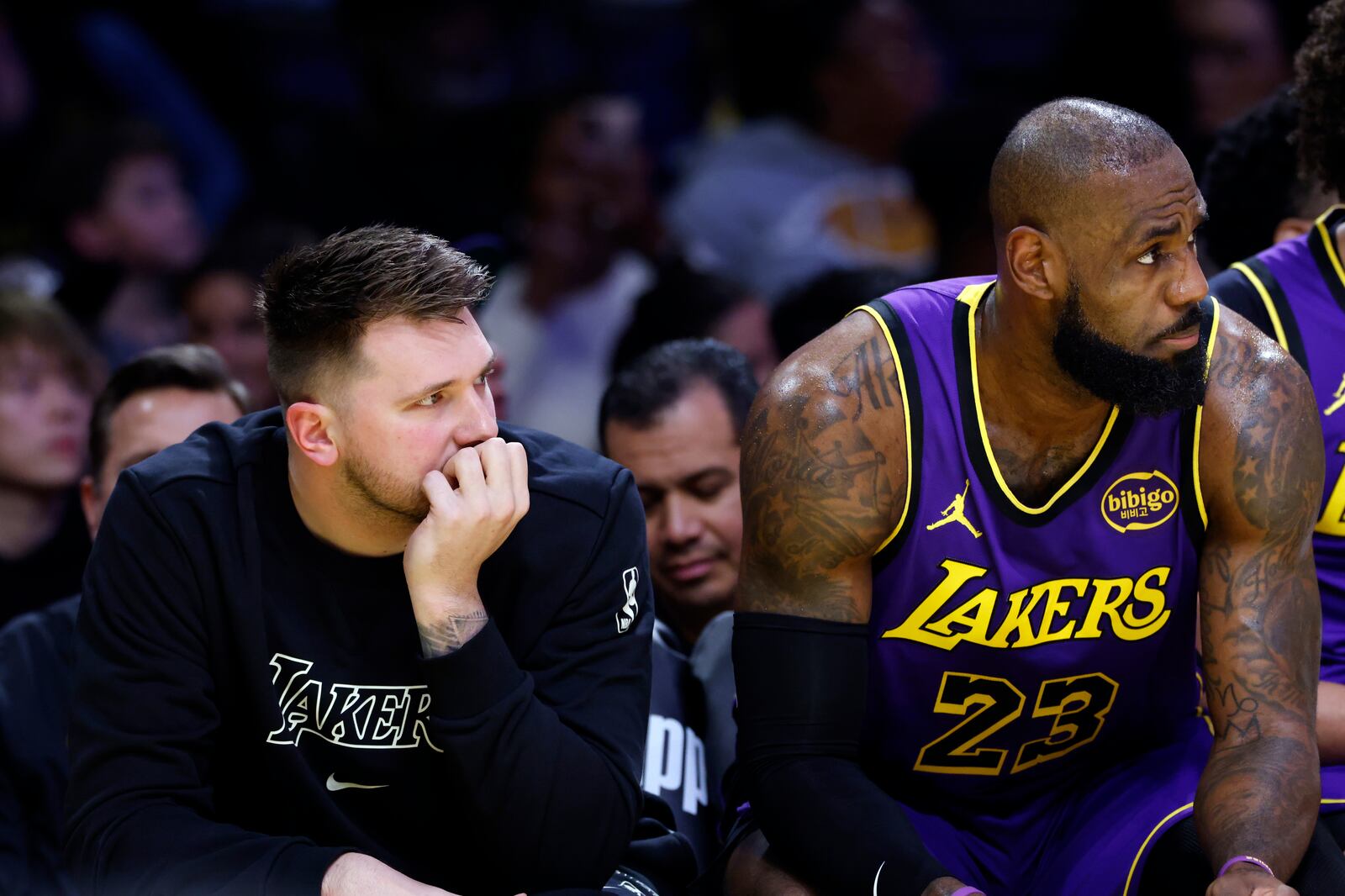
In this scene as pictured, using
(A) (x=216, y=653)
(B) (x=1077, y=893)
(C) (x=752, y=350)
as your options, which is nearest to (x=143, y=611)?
(A) (x=216, y=653)

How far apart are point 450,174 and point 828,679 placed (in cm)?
401

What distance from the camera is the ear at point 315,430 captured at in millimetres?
2518

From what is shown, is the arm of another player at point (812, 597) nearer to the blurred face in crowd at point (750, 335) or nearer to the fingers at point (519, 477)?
the fingers at point (519, 477)

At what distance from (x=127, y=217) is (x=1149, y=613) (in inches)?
169

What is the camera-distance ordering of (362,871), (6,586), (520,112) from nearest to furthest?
(362,871) → (6,586) → (520,112)

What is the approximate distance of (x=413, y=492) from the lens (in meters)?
2.52

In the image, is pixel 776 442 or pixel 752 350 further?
pixel 752 350

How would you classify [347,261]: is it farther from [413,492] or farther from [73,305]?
[73,305]

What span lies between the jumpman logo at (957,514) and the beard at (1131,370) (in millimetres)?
259

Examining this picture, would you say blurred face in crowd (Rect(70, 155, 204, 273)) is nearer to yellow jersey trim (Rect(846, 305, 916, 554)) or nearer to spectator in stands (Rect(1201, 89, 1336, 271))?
spectator in stands (Rect(1201, 89, 1336, 271))

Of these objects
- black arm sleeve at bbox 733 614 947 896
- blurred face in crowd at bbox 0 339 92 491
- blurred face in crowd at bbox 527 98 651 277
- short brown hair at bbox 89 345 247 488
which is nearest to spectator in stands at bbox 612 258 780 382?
blurred face in crowd at bbox 527 98 651 277

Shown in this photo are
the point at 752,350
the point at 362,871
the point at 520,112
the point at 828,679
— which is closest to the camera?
the point at 362,871

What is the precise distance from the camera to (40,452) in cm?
415

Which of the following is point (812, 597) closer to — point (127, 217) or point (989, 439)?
point (989, 439)
